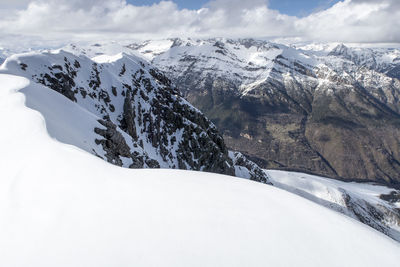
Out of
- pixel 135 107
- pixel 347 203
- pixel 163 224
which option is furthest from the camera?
pixel 347 203

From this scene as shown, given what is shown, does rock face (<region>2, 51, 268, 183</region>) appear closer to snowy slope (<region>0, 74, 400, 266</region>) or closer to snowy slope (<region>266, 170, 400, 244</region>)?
snowy slope (<region>0, 74, 400, 266</region>)

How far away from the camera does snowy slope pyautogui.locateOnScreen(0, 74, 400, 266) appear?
6.38m

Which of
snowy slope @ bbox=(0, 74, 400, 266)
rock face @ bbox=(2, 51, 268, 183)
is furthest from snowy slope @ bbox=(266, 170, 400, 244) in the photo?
snowy slope @ bbox=(0, 74, 400, 266)

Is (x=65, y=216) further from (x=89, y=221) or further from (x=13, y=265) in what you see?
(x=13, y=265)

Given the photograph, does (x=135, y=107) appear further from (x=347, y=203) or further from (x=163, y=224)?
(x=347, y=203)

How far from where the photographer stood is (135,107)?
69625 millimetres

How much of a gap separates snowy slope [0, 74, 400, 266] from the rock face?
83.9 ft

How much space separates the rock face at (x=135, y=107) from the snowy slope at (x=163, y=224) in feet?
83.9

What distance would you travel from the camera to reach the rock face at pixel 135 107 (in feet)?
155

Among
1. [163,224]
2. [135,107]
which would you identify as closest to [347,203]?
[135,107]

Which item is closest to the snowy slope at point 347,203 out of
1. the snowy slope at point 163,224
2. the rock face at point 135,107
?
the rock face at point 135,107

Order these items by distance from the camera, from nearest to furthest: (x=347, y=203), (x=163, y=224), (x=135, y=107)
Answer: (x=163, y=224) → (x=135, y=107) → (x=347, y=203)

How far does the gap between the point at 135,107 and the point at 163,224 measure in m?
65.4

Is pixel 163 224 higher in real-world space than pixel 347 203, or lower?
higher
